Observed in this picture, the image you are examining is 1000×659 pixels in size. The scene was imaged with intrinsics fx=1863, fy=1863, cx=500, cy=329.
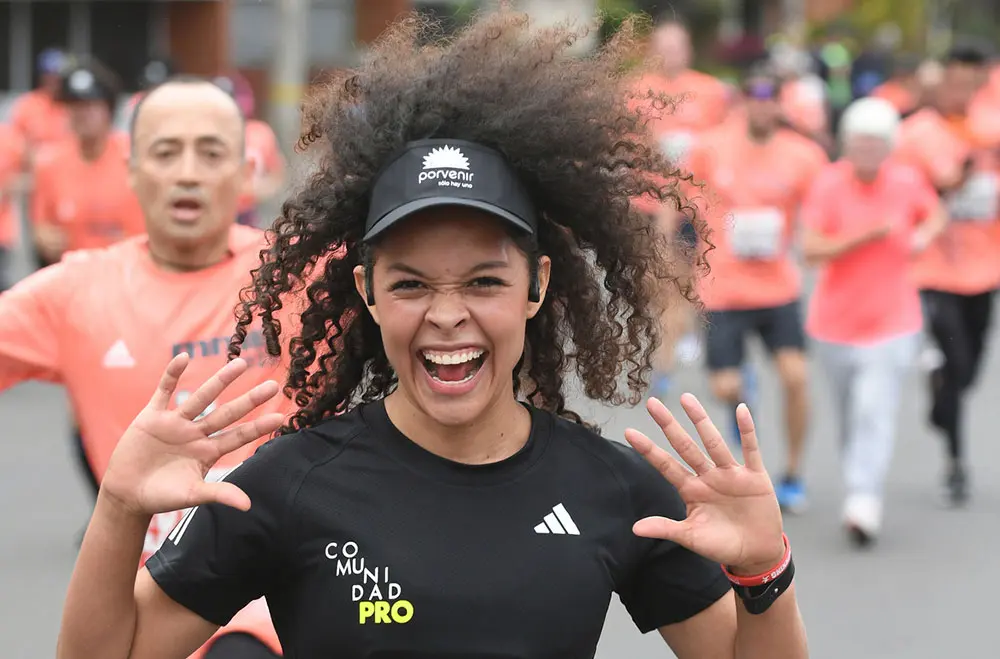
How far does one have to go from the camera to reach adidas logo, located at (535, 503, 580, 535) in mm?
3145

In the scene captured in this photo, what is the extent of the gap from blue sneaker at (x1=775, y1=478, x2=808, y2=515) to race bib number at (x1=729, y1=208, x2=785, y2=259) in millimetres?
1267

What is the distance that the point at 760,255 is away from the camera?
9.99m

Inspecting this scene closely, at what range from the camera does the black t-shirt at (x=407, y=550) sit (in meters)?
3.07

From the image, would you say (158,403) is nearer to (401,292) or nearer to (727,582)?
(401,292)

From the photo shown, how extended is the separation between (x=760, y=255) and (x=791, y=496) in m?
1.34

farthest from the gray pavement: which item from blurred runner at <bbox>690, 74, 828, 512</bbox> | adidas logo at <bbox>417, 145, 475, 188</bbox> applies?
adidas logo at <bbox>417, 145, 475, 188</bbox>

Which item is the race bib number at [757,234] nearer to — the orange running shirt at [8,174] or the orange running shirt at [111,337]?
the orange running shirt at [111,337]

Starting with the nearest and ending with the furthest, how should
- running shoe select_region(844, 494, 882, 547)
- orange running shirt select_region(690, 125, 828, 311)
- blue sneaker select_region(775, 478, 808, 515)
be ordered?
1. running shoe select_region(844, 494, 882, 547)
2. blue sneaker select_region(775, 478, 808, 515)
3. orange running shirt select_region(690, 125, 828, 311)

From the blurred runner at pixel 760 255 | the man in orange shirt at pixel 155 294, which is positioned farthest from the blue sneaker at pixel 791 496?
the man in orange shirt at pixel 155 294

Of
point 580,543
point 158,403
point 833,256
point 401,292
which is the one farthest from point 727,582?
point 833,256

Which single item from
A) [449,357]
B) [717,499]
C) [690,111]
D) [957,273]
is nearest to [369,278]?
[449,357]

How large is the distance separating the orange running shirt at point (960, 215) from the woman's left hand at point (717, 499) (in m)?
7.09

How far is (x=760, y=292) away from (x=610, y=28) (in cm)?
620

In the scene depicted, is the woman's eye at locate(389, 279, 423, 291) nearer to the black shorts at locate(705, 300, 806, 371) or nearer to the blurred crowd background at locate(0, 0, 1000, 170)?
the black shorts at locate(705, 300, 806, 371)
